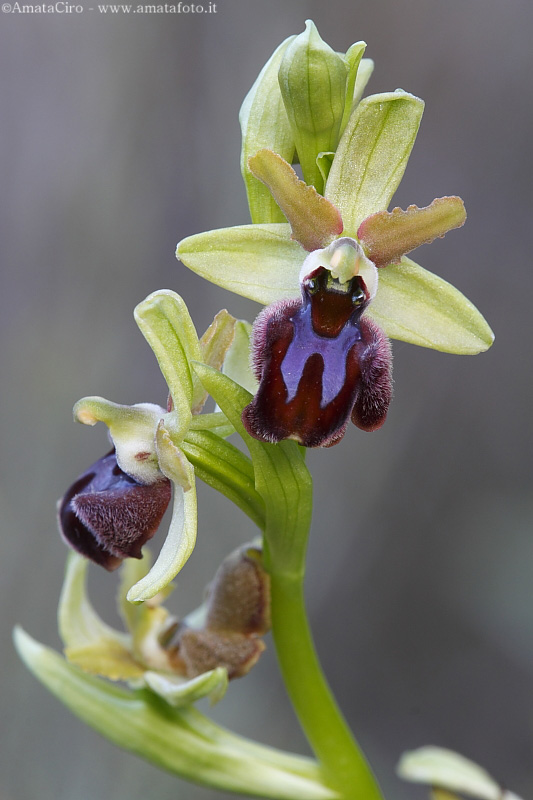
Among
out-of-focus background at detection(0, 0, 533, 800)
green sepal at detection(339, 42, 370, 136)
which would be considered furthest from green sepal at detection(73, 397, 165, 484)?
out-of-focus background at detection(0, 0, 533, 800)

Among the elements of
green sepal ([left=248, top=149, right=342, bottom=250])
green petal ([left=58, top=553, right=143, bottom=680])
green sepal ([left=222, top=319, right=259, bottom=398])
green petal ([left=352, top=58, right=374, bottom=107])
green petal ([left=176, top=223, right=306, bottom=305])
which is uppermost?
green petal ([left=352, top=58, right=374, bottom=107])

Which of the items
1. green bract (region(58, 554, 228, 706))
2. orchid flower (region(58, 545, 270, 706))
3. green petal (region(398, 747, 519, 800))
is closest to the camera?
orchid flower (region(58, 545, 270, 706))

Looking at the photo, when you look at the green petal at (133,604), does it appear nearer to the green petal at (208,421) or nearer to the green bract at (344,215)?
the green petal at (208,421)

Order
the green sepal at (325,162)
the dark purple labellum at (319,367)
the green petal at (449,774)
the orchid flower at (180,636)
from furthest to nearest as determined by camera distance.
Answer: the green petal at (449,774), the orchid flower at (180,636), the green sepal at (325,162), the dark purple labellum at (319,367)

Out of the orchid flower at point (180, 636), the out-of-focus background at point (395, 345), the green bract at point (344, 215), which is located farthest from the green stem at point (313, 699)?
the out-of-focus background at point (395, 345)

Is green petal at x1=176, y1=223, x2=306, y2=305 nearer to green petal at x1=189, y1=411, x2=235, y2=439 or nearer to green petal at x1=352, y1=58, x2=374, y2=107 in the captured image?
green petal at x1=189, y1=411, x2=235, y2=439

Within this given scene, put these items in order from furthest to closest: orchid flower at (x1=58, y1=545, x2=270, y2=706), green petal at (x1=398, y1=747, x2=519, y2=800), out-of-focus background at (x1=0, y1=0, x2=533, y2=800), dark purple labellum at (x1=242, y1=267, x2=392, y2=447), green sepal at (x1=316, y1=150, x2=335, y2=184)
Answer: out-of-focus background at (x1=0, y1=0, x2=533, y2=800)
green petal at (x1=398, y1=747, x2=519, y2=800)
orchid flower at (x1=58, y1=545, x2=270, y2=706)
green sepal at (x1=316, y1=150, x2=335, y2=184)
dark purple labellum at (x1=242, y1=267, x2=392, y2=447)

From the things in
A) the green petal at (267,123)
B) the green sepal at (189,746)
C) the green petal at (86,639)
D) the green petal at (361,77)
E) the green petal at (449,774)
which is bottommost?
the green petal at (449,774)
